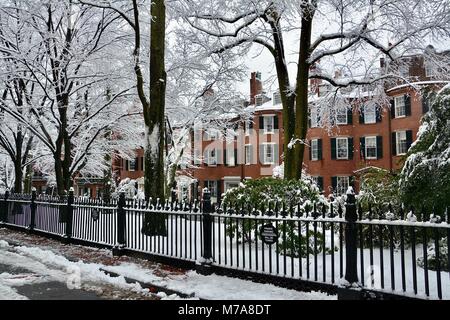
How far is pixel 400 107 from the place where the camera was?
33.0m

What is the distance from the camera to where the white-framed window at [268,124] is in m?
40.0

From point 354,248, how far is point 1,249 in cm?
1016

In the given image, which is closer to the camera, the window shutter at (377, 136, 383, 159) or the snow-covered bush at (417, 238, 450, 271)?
the snow-covered bush at (417, 238, 450, 271)

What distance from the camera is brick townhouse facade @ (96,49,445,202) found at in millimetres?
32281

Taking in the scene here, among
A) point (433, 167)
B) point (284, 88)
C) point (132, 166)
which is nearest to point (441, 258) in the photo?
point (433, 167)

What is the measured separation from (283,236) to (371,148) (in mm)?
29604

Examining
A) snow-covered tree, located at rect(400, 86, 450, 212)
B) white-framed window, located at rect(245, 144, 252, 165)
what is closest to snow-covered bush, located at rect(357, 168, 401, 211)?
snow-covered tree, located at rect(400, 86, 450, 212)

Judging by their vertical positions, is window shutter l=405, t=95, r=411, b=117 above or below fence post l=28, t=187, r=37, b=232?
above

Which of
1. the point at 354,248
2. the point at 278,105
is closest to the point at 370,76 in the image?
the point at 354,248

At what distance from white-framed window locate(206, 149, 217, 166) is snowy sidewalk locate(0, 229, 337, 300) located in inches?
1246

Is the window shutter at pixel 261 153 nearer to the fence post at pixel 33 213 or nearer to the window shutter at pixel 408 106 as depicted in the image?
the window shutter at pixel 408 106

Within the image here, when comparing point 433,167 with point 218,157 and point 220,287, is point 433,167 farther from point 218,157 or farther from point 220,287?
point 218,157

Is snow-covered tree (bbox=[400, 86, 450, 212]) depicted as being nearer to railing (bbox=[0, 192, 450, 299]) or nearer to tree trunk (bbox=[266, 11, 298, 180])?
railing (bbox=[0, 192, 450, 299])

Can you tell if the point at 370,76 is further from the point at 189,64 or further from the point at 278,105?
the point at 278,105
